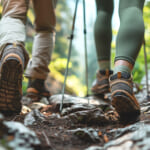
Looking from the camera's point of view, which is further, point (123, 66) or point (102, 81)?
point (102, 81)

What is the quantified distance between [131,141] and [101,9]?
1403 mm

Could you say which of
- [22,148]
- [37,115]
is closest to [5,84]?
[37,115]

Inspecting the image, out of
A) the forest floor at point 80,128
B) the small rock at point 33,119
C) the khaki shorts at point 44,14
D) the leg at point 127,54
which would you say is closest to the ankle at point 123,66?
the leg at point 127,54

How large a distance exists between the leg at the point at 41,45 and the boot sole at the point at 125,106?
121 centimetres

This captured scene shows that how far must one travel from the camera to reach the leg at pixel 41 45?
6.98ft

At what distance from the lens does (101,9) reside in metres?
1.81

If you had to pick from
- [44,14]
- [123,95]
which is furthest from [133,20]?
[44,14]

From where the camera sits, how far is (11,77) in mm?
1266

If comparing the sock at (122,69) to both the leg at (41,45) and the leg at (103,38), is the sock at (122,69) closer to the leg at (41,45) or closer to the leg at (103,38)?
the leg at (103,38)

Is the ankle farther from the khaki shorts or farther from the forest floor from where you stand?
the khaki shorts

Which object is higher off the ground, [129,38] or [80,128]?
[129,38]

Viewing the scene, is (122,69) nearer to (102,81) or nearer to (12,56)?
(12,56)

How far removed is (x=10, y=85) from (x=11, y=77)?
0.20ft

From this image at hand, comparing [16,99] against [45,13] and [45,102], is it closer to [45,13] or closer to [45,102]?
[45,102]
